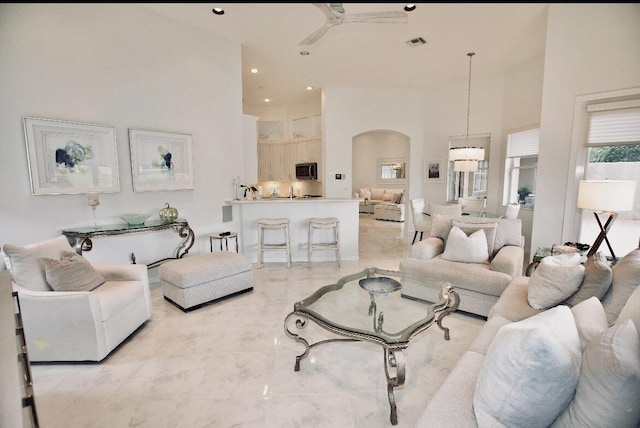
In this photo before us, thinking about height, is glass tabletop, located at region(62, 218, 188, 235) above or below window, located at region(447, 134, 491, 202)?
below

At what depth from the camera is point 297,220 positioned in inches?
193

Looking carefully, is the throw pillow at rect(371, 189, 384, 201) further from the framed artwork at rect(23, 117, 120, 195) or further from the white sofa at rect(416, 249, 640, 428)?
the white sofa at rect(416, 249, 640, 428)

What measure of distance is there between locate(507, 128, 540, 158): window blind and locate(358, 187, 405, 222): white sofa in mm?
3565

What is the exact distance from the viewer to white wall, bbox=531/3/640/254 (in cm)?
325

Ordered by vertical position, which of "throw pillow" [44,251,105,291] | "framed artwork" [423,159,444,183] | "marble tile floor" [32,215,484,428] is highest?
"framed artwork" [423,159,444,183]

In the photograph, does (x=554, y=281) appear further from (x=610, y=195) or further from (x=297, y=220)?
(x=297, y=220)

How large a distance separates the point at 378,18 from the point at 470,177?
4800 mm

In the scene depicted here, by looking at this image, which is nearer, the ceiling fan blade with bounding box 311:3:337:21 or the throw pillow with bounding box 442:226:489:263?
the ceiling fan blade with bounding box 311:3:337:21

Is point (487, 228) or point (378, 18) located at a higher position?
point (378, 18)

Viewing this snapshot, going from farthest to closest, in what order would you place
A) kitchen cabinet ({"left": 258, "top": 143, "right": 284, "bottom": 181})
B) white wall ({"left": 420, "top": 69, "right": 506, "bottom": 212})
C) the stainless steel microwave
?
1. kitchen cabinet ({"left": 258, "top": 143, "right": 284, "bottom": 181})
2. the stainless steel microwave
3. white wall ({"left": 420, "top": 69, "right": 506, "bottom": 212})

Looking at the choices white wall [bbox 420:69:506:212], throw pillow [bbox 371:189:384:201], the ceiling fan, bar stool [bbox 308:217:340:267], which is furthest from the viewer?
throw pillow [bbox 371:189:384:201]

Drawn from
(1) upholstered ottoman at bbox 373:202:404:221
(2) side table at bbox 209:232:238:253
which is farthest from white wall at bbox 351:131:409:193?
(2) side table at bbox 209:232:238:253

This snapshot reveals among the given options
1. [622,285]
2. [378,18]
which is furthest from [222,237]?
[622,285]

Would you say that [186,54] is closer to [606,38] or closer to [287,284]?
[287,284]
